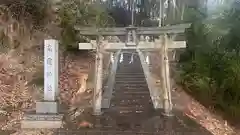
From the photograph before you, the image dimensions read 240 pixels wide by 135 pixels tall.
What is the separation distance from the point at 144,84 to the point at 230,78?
1766mm

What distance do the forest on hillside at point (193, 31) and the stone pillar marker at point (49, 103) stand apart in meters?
2.05

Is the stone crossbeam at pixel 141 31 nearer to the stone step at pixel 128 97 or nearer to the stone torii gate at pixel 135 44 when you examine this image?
the stone torii gate at pixel 135 44

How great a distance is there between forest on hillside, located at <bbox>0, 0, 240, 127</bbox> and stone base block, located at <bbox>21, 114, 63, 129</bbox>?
108 inches

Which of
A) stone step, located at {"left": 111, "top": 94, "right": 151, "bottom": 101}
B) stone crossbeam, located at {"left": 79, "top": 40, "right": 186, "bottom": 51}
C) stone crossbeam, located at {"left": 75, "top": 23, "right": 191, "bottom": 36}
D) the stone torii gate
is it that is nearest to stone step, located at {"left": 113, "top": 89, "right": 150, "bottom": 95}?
stone step, located at {"left": 111, "top": 94, "right": 151, "bottom": 101}

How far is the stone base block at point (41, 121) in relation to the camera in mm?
4652

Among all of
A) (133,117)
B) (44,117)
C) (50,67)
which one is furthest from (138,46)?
(44,117)

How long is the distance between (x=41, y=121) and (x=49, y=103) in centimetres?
33

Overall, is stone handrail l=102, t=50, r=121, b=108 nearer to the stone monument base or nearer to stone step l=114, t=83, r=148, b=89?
stone step l=114, t=83, r=148, b=89

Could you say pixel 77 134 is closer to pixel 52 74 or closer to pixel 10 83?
pixel 52 74

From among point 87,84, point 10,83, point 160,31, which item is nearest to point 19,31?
point 10,83

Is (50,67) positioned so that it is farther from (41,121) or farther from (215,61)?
(215,61)

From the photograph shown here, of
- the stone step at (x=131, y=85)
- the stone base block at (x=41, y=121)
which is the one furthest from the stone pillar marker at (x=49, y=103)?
the stone step at (x=131, y=85)

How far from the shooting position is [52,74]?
490 cm

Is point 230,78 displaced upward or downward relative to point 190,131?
upward
